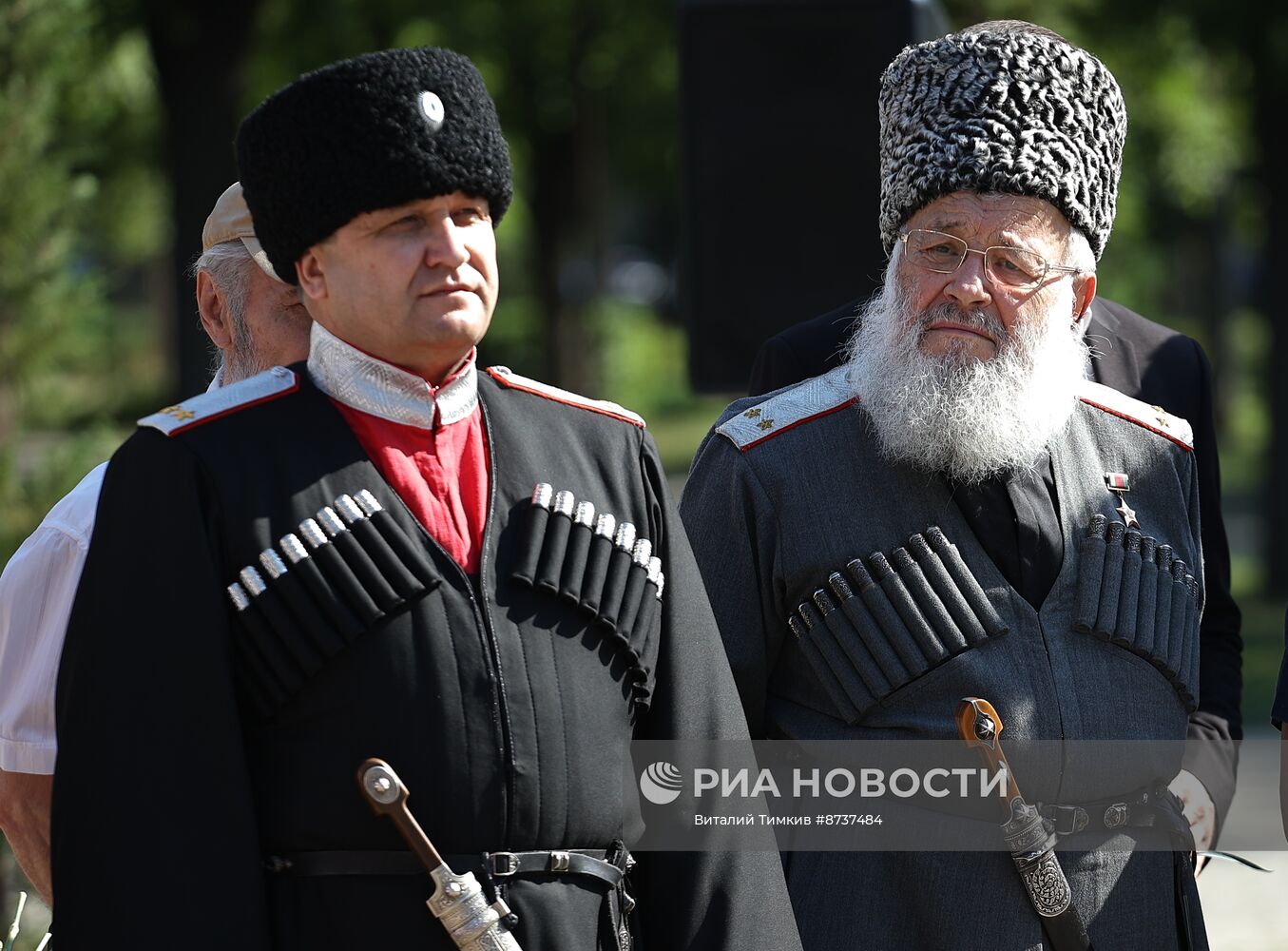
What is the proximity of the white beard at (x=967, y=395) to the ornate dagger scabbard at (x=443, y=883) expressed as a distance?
1.27 metres

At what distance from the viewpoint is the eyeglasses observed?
3205mm

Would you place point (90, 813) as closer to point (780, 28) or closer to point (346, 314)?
point (346, 314)

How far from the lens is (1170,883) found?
3.13m

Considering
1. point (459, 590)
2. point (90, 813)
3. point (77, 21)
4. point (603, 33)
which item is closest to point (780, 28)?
point (77, 21)

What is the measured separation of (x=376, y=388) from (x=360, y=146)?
12.7 inches

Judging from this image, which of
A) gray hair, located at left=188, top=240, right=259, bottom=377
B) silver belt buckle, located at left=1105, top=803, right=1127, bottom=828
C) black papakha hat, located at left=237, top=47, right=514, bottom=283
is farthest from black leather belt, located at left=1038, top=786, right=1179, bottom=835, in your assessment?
gray hair, located at left=188, top=240, right=259, bottom=377

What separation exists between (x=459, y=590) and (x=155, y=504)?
0.40 metres

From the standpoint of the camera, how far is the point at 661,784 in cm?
254

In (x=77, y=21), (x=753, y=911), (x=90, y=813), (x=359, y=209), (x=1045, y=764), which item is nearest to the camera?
(x=90, y=813)

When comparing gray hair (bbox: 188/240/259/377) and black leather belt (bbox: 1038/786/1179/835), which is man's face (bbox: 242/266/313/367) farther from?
black leather belt (bbox: 1038/786/1179/835)

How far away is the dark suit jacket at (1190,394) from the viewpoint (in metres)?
3.46

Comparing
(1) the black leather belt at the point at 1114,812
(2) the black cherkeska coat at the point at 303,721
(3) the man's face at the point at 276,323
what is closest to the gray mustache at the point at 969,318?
(1) the black leather belt at the point at 1114,812

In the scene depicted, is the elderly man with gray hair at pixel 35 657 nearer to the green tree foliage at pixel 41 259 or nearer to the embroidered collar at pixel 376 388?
the embroidered collar at pixel 376 388

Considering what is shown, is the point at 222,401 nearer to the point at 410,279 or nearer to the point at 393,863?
the point at 410,279
